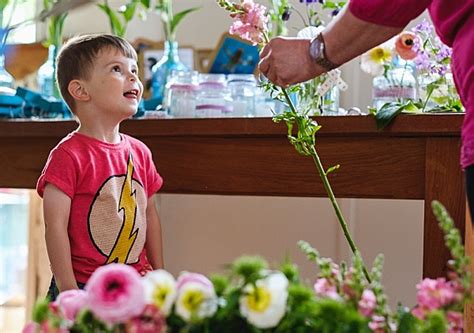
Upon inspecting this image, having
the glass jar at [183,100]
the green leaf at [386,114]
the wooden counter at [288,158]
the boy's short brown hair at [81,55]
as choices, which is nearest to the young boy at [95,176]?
the boy's short brown hair at [81,55]

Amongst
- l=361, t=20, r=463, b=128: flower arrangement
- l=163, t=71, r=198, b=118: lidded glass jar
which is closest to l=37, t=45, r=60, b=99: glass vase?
l=163, t=71, r=198, b=118: lidded glass jar

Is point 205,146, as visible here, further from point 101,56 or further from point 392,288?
point 392,288

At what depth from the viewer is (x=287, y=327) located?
801 mm

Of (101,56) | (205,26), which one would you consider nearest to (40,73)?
(205,26)

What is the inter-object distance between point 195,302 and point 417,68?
1.44 meters

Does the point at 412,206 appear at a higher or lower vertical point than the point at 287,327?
higher

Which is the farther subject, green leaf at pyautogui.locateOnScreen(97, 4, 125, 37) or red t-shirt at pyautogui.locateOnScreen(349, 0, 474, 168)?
green leaf at pyautogui.locateOnScreen(97, 4, 125, 37)

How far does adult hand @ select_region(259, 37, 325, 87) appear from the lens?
1.37 m

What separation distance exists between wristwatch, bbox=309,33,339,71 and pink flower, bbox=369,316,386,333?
576 mm

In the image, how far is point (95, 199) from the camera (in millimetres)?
1840

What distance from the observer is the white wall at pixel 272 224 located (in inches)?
99.7

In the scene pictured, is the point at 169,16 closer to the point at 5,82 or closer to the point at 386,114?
the point at 5,82

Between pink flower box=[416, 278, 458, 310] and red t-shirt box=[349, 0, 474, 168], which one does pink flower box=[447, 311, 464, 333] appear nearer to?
pink flower box=[416, 278, 458, 310]

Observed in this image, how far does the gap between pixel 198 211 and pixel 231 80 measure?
571mm
